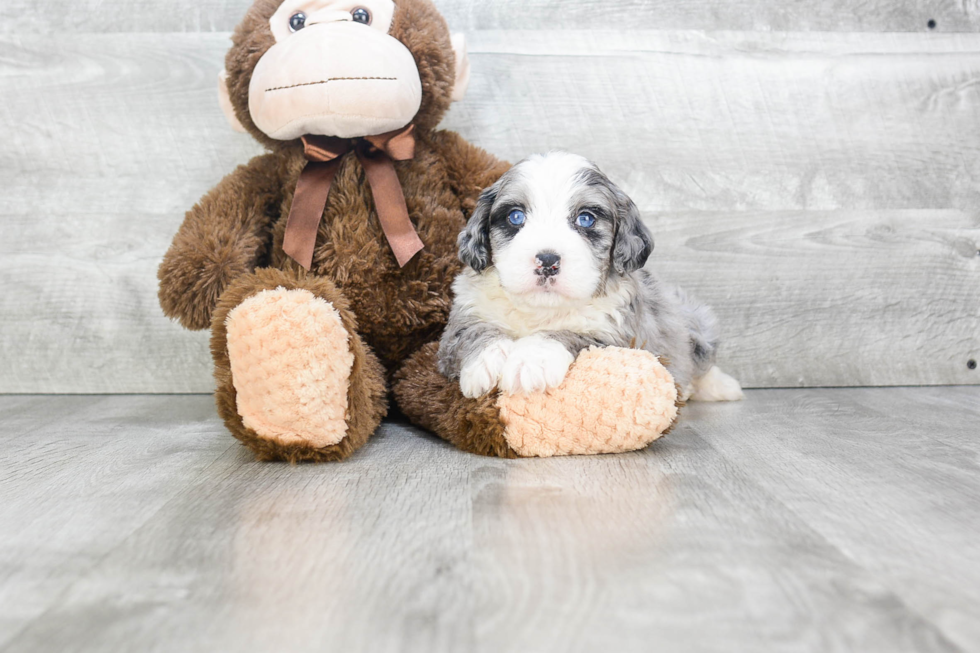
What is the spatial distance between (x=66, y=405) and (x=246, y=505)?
3.76 ft

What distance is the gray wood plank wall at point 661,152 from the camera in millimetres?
2150

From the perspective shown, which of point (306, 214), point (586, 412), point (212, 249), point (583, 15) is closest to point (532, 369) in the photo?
point (586, 412)

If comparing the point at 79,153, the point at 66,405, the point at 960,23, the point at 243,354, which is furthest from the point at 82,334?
the point at 960,23

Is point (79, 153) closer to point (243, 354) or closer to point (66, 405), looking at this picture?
point (66, 405)

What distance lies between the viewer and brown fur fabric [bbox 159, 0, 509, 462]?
5.40 feet

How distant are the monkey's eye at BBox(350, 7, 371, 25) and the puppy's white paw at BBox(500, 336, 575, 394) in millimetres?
792

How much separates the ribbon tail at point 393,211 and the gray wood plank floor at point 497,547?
404 millimetres

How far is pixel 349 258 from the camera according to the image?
1.66m

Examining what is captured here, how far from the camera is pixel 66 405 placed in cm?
203

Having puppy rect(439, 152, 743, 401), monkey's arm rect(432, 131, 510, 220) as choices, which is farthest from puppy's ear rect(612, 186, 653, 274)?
monkey's arm rect(432, 131, 510, 220)

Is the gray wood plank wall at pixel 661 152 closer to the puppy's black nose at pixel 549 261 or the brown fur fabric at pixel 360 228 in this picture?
the brown fur fabric at pixel 360 228

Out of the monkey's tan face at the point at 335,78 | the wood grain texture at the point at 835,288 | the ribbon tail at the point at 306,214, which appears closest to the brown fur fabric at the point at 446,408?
the ribbon tail at the point at 306,214

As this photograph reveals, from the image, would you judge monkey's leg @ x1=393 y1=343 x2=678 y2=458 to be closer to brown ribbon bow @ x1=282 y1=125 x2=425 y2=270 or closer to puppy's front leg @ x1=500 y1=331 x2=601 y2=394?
puppy's front leg @ x1=500 y1=331 x2=601 y2=394

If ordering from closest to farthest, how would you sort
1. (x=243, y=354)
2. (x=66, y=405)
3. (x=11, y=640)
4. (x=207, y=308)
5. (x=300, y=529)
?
(x=11, y=640), (x=300, y=529), (x=243, y=354), (x=207, y=308), (x=66, y=405)
